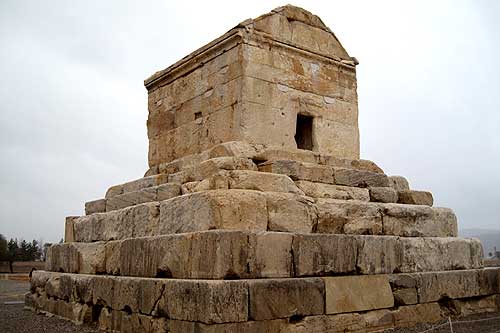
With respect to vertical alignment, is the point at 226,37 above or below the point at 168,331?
above

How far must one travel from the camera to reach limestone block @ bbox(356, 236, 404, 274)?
5.93 m

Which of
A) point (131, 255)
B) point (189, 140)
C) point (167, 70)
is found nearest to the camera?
point (131, 255)

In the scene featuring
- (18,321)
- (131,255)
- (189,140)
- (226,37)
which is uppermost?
(226,37)

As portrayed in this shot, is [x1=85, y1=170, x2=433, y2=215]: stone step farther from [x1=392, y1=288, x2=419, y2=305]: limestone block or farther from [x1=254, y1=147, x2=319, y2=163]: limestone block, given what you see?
[x1=392, y1=288, x2=419, y2=305]: limestone block

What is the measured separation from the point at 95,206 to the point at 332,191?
4008 mm

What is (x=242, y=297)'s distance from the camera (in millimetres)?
4688

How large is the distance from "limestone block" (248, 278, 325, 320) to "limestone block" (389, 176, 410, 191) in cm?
262

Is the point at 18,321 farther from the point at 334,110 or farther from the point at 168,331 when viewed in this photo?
the point at 334,110

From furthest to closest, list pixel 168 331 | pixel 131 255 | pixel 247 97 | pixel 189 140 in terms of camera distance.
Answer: pixel 189 140, pixel 247 97, pixel 131 255, pixel 168 331

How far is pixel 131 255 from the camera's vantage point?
6121 millimetres

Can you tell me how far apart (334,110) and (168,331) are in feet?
13.8

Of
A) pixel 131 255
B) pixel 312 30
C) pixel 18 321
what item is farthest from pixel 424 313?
pixel 18 321

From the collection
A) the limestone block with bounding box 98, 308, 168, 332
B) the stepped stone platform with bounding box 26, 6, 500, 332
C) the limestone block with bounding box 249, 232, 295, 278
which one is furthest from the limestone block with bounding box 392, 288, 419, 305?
the limestone block with bounding box 98, 308, 168, 332

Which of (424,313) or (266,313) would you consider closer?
(266,313)
